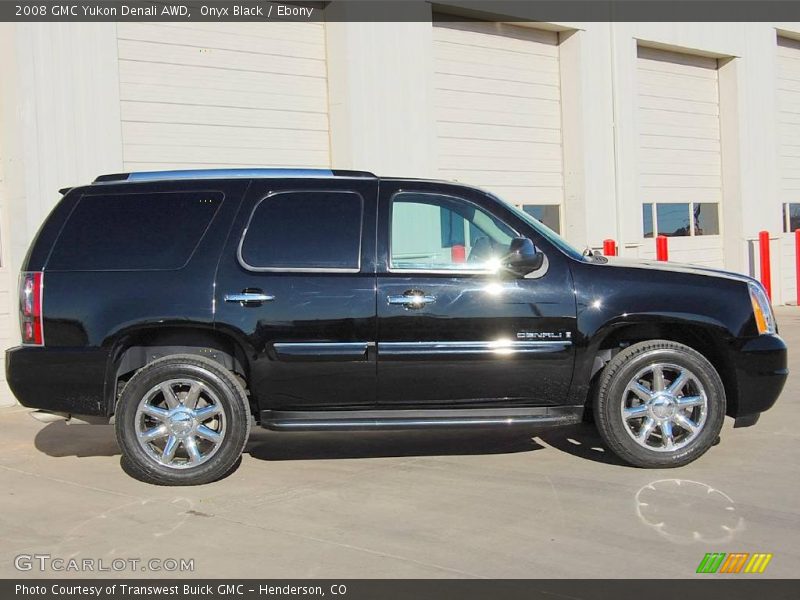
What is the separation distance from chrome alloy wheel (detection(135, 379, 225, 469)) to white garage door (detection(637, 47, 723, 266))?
418 inches

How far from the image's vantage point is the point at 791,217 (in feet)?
60.5

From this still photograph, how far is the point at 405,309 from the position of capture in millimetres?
6043

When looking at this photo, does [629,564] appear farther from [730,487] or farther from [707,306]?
[707,306]

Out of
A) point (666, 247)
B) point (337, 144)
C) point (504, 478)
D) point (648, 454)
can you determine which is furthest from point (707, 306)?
point (666, 247)

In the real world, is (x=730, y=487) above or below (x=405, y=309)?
below

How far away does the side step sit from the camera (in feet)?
19.8

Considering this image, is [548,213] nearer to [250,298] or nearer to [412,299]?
[412,299]

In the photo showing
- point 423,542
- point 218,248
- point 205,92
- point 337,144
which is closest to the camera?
point 423,542

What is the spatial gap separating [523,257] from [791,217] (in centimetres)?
1421

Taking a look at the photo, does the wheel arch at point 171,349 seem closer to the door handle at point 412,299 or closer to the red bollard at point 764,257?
the door handle at point 412,299

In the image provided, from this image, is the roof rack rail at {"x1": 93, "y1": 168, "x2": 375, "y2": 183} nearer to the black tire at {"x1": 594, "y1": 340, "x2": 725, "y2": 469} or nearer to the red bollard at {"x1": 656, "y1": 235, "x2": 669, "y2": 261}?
the black tire at {"x1": 594, "y1": 340, "x2": 725, "y2": 469}

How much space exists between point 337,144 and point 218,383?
236 inches

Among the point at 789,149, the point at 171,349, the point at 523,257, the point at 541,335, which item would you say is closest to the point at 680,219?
the point at 789,149

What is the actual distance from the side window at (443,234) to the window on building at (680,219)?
972 cm
